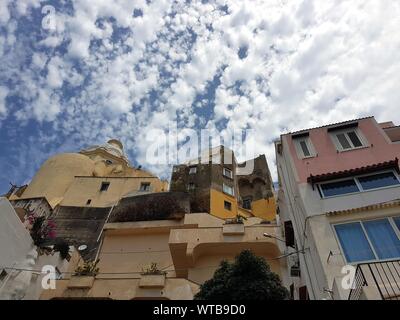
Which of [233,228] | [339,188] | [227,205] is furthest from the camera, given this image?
[227,205]

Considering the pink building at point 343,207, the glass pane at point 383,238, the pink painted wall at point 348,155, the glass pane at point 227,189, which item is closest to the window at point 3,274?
the pink building at point 343,207

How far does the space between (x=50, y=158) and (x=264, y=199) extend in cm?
2886

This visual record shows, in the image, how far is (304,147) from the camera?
17391 mm

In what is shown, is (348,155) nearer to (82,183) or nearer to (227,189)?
(227,189)

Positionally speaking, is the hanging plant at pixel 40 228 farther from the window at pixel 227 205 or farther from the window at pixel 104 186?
the window at pixel 227 205

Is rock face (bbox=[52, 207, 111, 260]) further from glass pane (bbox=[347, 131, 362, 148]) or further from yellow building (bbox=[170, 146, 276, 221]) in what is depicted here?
glass pane (bbox=[347, 131, 362, 148])

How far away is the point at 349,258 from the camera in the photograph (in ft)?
38.8

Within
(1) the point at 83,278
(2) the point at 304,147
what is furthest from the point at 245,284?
(1) the point at 83,278

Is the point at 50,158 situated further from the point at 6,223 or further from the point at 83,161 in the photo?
the point at 6,223

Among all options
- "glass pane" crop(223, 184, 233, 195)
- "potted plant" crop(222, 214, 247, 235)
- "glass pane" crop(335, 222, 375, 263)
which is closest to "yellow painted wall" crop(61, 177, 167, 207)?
"glass pane" crop(223, 184, 233, 195)

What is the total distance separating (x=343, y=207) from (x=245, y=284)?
17.3 feet

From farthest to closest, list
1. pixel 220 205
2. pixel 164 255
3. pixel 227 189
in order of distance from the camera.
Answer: pixel 227 189, pixel 220 205, pixel 164 255

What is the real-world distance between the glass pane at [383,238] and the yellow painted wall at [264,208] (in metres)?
24.6

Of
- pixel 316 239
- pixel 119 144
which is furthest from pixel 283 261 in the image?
pixel 119 144
